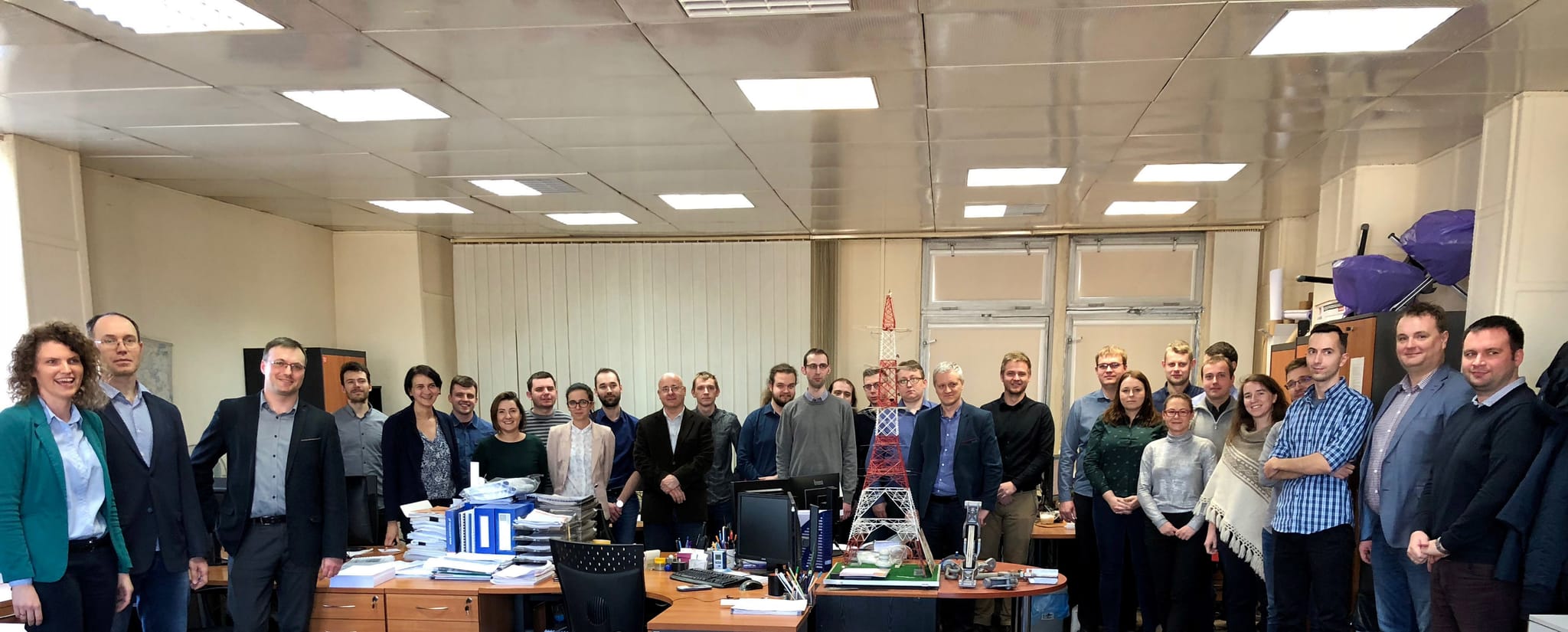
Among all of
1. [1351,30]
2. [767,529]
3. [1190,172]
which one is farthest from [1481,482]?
[1190,172]

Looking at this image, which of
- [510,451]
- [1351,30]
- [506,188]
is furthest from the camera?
[506,188]

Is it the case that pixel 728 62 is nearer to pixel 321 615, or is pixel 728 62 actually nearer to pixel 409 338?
pixel 321 615

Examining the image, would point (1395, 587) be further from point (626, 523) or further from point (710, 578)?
point (626, 523)

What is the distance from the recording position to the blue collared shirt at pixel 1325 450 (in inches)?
141

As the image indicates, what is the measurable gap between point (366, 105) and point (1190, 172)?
495cm

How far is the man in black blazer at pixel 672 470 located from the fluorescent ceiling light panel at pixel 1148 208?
3851 mm

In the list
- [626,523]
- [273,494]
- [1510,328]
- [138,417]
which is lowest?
[626,523]

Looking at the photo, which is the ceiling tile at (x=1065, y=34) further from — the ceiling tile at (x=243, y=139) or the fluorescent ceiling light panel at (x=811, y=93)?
the ceiling tile at (x=243, y=139)

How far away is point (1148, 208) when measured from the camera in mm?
7086

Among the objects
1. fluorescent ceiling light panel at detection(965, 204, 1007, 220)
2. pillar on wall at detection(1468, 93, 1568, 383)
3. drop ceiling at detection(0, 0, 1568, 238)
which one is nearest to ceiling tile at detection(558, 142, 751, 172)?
drop ceiling at detection(0, 0, 1568, 238)

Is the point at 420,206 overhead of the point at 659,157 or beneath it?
beneath

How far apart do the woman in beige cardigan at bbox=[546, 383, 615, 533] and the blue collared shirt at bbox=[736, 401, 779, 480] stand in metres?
0.84

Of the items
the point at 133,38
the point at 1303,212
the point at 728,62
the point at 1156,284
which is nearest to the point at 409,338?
the point at 133,38

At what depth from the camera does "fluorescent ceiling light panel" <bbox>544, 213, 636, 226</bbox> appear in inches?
294
